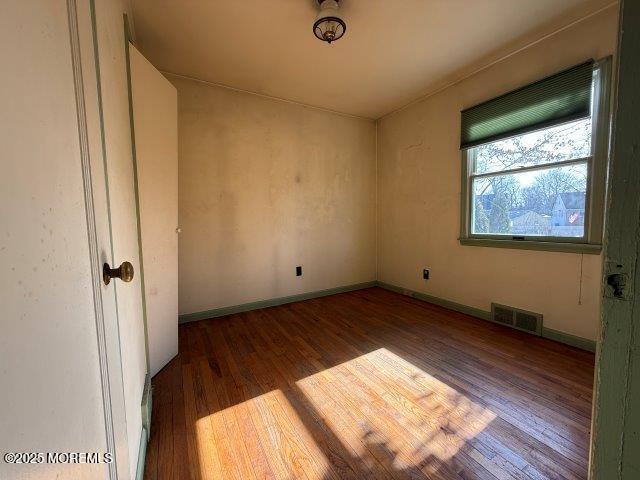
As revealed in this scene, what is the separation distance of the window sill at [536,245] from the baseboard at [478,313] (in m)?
0.69

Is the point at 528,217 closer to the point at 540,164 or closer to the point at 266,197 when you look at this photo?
the point at 540,164

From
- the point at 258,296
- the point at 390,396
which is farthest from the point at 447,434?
the point at 258,296

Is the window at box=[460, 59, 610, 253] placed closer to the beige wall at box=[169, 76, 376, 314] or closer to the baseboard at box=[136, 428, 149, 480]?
the beige wall at box=[169, 76, 376, 314]

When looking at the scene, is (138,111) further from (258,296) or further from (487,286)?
(487,286)

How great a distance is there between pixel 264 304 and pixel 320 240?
111 cm

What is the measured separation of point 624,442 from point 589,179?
232 centimetres

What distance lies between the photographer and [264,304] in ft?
10.4

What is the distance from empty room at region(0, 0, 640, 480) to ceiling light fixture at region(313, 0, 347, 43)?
29 millimetres

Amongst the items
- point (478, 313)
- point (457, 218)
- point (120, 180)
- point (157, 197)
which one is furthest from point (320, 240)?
point (120, 180)

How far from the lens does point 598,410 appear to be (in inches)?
17.1

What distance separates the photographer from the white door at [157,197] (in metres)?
1.60

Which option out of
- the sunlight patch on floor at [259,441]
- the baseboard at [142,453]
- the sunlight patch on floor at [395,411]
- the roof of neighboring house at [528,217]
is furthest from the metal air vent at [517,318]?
the baseboard at [142,453]

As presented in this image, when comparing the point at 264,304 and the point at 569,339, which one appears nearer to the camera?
the point at 569,339

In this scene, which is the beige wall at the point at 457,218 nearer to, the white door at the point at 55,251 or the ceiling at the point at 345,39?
the ceiling at the point at 345,39
